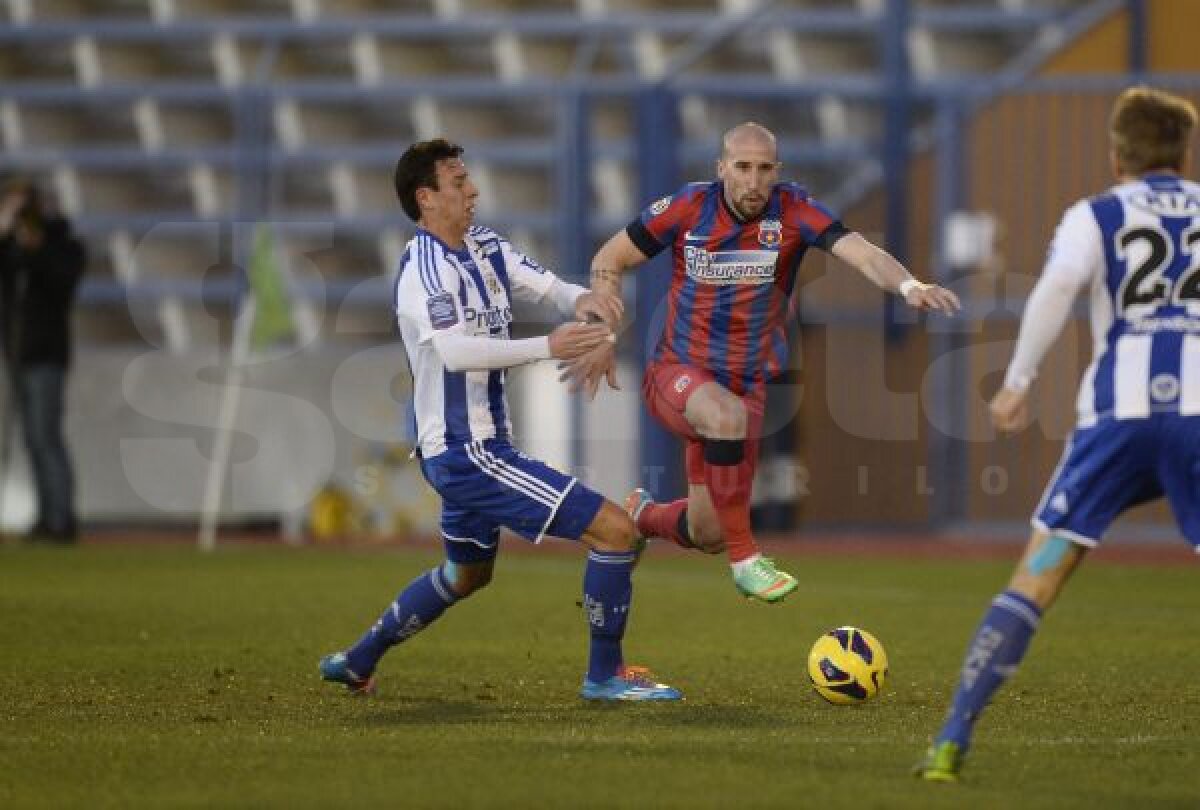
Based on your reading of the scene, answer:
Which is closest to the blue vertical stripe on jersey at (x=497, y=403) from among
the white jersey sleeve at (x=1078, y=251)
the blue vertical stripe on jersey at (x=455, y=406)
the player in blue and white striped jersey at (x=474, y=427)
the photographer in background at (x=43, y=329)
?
the player in blue and white striped jersey at (x=474, y=427)

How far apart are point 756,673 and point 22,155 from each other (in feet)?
50.6

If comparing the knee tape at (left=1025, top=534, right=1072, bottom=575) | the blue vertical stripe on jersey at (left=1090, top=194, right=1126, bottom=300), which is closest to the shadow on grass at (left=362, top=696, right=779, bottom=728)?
the knee tape at (left=1025, top=534, right=1072, bottom=575)

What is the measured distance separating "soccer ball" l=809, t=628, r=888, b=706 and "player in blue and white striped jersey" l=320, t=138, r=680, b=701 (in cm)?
57

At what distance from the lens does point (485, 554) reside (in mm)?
8539

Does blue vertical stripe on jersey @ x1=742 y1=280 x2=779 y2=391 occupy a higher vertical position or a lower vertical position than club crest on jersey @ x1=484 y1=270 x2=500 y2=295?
lower

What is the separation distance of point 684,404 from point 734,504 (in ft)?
1.59

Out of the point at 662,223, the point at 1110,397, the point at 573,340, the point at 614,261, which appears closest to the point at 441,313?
the point at 573,340

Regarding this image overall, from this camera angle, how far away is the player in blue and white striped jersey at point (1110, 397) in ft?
20.1

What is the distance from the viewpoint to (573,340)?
7.76 meters

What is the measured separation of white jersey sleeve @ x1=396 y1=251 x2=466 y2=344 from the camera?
8047 mm

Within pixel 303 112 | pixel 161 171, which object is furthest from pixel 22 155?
pixel 303 112

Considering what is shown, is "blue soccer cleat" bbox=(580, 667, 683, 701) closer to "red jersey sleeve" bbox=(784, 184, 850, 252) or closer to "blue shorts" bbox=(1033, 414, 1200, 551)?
"red jersey sleeve" bbox=(784, 184, 850, 252)

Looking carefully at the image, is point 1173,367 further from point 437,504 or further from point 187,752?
point 437,504

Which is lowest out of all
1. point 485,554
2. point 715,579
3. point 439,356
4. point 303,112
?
point 715,579
